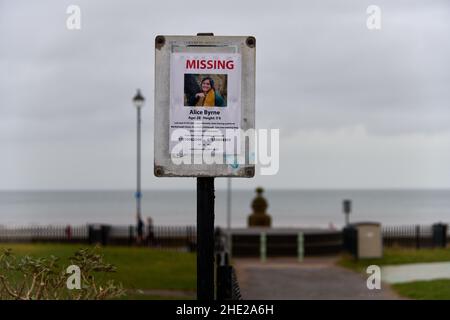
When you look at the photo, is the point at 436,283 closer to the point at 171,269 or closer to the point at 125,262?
the point at 171,269

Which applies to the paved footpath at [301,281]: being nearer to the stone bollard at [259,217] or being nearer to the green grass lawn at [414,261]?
the green grass lawn at [414,261]

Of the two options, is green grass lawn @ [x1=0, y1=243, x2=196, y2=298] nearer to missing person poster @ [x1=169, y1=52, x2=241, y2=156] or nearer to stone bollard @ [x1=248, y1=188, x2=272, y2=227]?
stone bollard @ [x1=248, y1=188, x2=272, y2=227]

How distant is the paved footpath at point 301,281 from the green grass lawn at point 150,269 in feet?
4.55

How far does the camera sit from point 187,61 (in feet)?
17.3

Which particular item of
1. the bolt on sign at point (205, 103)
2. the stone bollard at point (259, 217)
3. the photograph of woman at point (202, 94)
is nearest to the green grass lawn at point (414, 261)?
the stone bollard at point (259, 217)

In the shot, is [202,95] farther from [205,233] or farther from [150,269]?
[150,269]

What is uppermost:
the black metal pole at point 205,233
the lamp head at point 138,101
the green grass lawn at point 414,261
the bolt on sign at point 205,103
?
the lamp head at point 138,101

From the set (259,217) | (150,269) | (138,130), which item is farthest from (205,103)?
(138,130)

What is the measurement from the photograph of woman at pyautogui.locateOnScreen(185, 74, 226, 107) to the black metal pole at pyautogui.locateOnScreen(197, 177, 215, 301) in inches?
21.0

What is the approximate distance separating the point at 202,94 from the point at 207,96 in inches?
1.5

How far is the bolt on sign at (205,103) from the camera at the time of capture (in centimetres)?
524

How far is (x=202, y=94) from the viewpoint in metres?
5.25
